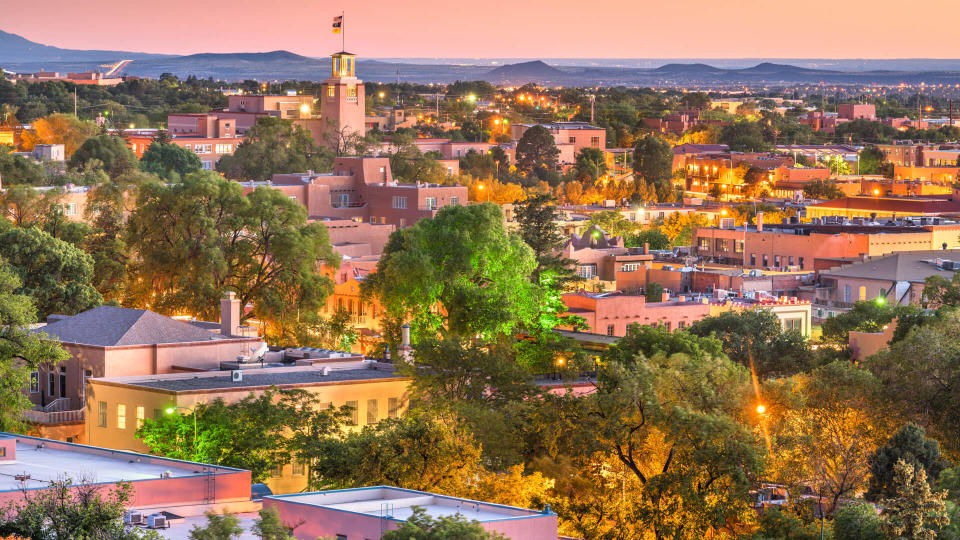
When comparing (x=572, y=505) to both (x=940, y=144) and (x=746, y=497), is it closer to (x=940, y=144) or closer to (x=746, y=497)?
(x=746, y=497)

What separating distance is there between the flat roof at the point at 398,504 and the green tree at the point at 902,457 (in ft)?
39.4

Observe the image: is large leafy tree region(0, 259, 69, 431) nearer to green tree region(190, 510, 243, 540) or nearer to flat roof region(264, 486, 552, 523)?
flat roof region(264, 486, 552, 523)

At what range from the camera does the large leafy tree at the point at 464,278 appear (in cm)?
5969

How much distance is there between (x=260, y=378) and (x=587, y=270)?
122 ft

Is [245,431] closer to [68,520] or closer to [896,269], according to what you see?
[68,520]

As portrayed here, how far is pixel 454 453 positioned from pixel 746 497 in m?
6.32

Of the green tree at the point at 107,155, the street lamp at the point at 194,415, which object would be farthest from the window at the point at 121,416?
the green tree at the point at 107,155

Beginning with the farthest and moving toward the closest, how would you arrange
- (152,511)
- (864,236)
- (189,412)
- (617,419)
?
(864,236) → (189,412) → (617,419) → (152,511)

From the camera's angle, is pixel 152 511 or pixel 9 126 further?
pixel 9 126

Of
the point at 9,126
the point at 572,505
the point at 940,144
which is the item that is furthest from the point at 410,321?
the point at 940,144

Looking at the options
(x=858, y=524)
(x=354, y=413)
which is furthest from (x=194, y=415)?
(x=858, y=524)

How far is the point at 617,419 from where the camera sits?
43.7 m

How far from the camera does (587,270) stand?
8581cm

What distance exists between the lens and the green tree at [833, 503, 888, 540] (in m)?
36.4
